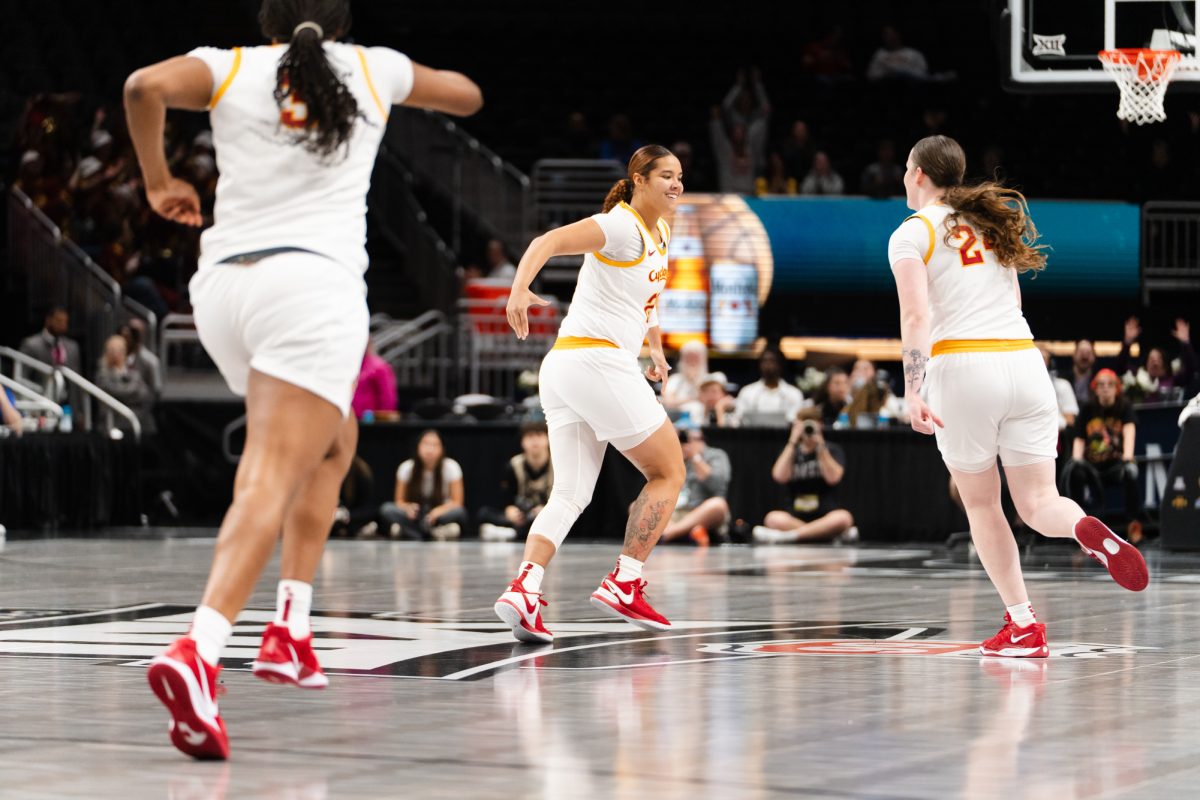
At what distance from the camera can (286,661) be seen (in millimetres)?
5688

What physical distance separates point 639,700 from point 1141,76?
8.86m

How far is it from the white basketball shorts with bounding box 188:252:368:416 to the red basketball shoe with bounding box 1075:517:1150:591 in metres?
3.35

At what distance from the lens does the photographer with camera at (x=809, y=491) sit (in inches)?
671

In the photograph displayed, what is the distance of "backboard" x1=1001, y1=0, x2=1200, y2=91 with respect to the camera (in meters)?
13.7

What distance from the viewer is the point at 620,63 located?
96.6 ft

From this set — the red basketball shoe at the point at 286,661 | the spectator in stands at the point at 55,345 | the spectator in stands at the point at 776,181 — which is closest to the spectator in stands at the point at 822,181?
the spectator in stands at the point at 776,181

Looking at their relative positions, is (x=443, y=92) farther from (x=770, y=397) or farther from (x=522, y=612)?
(x=770, y=397)

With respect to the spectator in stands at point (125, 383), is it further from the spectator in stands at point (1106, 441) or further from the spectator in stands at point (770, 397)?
the spectator in stands at point (1106, 441)

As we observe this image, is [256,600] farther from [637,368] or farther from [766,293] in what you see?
[766,293]

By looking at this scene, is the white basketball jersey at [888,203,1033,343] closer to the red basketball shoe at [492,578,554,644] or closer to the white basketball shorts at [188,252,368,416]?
the red basketball shoe at [492,578,554,644]

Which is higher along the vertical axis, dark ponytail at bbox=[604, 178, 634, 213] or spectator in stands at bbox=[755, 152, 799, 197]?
spectator in stands at bbox=[755, 152, 799, 197]

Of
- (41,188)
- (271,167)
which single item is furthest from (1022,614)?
(41,188)

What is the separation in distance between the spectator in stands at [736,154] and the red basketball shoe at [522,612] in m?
18.1

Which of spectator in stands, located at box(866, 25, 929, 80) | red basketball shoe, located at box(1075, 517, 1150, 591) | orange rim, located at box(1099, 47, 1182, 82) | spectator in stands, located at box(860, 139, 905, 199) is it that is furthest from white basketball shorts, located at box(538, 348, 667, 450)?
spectator in stands, located at box(866, 25, 929, 80)
